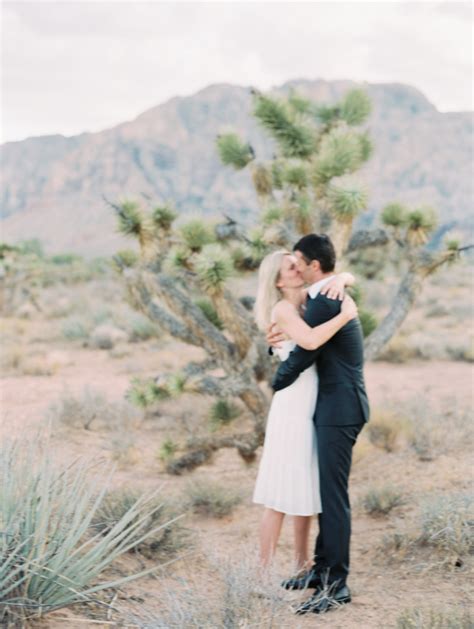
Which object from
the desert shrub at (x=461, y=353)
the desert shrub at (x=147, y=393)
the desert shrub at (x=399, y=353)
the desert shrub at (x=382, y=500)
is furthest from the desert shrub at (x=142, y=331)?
the desert shrub at (x=382, y=500)

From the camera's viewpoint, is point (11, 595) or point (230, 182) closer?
point (11, 595)

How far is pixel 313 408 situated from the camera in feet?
13.5

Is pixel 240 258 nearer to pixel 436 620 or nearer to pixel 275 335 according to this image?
pixel 275 335

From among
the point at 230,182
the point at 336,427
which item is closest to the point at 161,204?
the point at 336,427

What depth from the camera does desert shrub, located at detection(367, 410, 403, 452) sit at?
25.9 ft

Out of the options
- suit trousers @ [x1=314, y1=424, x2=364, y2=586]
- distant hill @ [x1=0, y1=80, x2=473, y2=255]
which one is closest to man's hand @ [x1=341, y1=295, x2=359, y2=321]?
suit trousers @ [x1=314, y1=424, x2=364, y2=586]

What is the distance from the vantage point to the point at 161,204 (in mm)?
7344

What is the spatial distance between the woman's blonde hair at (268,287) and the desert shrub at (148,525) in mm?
1378

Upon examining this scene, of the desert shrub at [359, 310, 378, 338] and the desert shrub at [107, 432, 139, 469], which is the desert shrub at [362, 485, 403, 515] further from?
the desert shrub at [107, 432, 139, 469]

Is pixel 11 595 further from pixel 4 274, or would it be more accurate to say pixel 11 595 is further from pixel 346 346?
pixel 4 274

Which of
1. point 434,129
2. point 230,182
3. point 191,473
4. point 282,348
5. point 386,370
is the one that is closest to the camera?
point 282,348

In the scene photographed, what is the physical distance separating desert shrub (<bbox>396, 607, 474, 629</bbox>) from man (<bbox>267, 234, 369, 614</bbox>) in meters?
0.66

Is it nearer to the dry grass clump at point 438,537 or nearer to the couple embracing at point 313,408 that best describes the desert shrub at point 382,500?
the dry grass clump at point 438,537

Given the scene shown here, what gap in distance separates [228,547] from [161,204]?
3.49 metres
